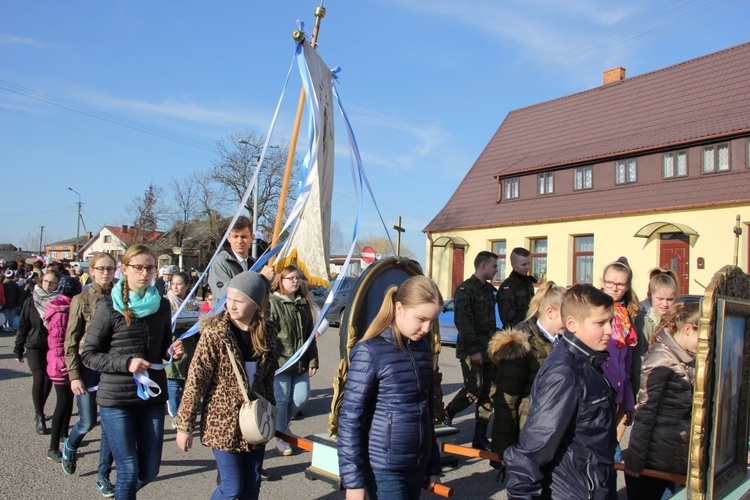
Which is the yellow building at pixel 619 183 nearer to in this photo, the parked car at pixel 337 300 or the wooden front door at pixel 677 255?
the wooden front door at pixel 677 255

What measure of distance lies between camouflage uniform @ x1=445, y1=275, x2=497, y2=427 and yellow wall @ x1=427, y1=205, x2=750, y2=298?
15.3 metres

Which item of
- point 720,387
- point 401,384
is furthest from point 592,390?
point 401,384

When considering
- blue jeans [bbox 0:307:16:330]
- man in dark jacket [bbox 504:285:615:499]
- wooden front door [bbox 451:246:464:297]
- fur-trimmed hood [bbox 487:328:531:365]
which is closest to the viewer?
man in dark jacket [bbox 504:285:615:499]

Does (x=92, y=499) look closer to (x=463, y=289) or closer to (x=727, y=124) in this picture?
(x=463, y=289)

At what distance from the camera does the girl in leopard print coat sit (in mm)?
3342

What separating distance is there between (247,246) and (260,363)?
1.95 meters

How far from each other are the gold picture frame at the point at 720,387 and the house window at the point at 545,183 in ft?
77.6

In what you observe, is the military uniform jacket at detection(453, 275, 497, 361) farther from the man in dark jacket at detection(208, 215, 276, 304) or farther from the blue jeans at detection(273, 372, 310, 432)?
the man in dark jacket at detection(208, 215, 276, 304)

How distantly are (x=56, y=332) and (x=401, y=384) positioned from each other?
4286 millimetres

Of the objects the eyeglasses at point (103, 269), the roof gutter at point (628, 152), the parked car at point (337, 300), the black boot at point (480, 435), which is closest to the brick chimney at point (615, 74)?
the roof gutter at point (628, 152)

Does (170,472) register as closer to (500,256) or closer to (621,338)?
(621,338)

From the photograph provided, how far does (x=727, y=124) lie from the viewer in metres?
20.2

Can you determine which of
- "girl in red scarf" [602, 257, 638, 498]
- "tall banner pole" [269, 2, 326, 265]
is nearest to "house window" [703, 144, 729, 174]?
"girl in red scarf" [602, 257, 638, 498]

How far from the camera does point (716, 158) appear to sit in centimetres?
2031
